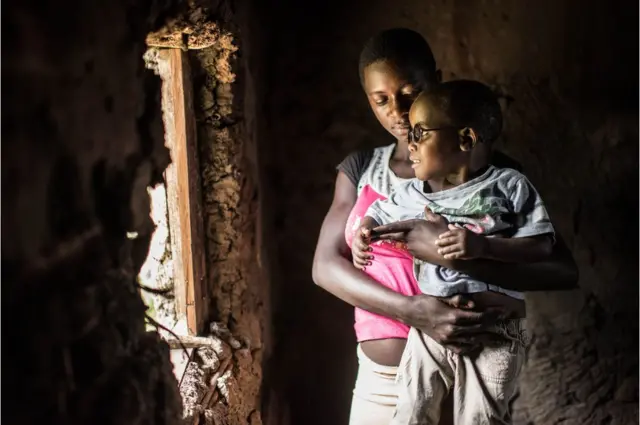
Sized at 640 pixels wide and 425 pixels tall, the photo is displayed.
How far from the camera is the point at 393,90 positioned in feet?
4.62

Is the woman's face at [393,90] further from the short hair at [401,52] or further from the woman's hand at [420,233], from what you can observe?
the woman's hand at [420,233]

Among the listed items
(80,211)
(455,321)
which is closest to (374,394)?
(455,321)

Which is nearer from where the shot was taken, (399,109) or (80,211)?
(80,211)

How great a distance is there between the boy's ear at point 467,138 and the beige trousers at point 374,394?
1.45 feet

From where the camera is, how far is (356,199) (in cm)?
153

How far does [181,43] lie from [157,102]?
1.61 ft

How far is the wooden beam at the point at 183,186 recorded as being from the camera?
1.56m

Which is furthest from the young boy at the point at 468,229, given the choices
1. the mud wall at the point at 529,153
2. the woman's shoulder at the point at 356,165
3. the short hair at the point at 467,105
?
the mud wall at the point at 529,153

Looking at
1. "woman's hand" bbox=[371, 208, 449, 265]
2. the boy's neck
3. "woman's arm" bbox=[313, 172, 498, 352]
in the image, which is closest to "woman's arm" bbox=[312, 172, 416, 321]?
"woman's arm" bbox=[313, 172, 498, 352]

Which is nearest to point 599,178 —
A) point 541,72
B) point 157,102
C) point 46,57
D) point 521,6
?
point 541,72

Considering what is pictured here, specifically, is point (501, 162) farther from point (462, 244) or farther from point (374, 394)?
point (374, 394)

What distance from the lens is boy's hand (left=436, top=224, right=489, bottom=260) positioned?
47.0 inches

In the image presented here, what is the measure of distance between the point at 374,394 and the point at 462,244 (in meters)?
0.39

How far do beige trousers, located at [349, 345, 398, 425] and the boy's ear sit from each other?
0.44 m
